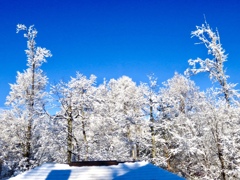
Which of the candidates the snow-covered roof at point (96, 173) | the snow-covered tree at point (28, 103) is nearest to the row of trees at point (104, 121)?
the snow-covered tree at point (28, 103)

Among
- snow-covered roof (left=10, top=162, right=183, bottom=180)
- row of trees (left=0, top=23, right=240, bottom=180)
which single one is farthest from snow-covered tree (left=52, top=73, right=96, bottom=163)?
snow-covered roof (left=10, top=162, right=183, bottom=180)

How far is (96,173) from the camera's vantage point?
9922 mm

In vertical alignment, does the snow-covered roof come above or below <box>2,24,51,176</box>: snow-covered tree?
below

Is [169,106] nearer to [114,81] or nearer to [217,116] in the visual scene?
[217,116]

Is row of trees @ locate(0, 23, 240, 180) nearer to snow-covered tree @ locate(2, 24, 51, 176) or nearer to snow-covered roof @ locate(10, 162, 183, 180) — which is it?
snow-covered tree @ locate(2, 24, 51, 176)

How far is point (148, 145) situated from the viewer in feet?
59.2

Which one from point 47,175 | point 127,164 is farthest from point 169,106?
point 47,175

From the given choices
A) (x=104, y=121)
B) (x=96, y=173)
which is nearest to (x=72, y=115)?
(x=104, y=121)

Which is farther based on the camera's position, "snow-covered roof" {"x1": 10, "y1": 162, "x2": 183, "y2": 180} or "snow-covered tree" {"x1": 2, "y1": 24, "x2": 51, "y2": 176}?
"snow-covered tree" {"x1": 2, "y1": 24, "x2": 51, "y2": 176}

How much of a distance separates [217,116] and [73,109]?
8.64 m

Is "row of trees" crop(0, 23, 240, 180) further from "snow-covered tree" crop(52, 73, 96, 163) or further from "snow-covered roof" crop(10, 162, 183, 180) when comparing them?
"snow-covered roof" crop(10, 162, 183, 180)

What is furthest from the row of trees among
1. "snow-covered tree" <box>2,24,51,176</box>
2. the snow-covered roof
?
the snow-covered roof

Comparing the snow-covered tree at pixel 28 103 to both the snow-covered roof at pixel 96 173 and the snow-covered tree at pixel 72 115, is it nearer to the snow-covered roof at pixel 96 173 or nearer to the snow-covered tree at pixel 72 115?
the snow-covered tree at pixel 72 115

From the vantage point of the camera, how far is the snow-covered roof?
9.76 meters
